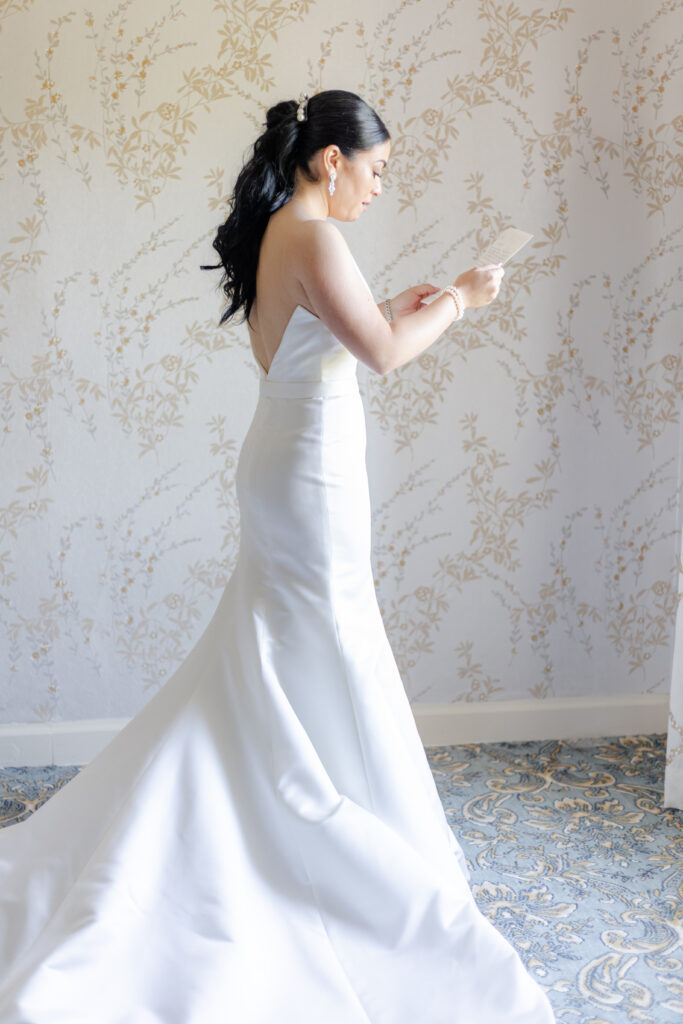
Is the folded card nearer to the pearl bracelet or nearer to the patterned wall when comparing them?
the pearl bracelet

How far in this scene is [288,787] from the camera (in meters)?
1.72

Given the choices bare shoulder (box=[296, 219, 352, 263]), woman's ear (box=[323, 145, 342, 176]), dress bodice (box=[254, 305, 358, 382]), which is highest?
woman's ear (box=[323, 145, 342, 176])

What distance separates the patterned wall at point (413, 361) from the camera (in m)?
2.57

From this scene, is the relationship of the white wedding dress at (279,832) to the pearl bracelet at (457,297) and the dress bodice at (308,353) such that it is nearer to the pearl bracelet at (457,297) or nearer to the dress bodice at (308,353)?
the dress bodice at (308,353)

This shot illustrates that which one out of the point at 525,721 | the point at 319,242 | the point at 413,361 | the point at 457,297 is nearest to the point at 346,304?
the point at 319,242

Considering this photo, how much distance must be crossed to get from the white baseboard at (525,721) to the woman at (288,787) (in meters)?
0.92

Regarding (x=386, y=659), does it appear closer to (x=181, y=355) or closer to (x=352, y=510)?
(x=352, y=510)

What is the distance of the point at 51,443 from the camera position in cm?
270

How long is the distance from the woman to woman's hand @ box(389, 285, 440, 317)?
36 cm

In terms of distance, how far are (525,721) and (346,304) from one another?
1.67m

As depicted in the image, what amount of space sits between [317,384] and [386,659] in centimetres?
55

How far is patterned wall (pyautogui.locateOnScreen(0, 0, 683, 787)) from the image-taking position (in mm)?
2570

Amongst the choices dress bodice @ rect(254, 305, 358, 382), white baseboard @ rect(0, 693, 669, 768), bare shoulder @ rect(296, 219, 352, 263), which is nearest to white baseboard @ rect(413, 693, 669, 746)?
white baseboard @ rect(0, 693, 669, 768)

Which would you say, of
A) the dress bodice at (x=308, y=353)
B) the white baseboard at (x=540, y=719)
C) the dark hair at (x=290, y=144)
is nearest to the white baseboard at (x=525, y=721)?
the white baseboard at (x=540, y=719)
